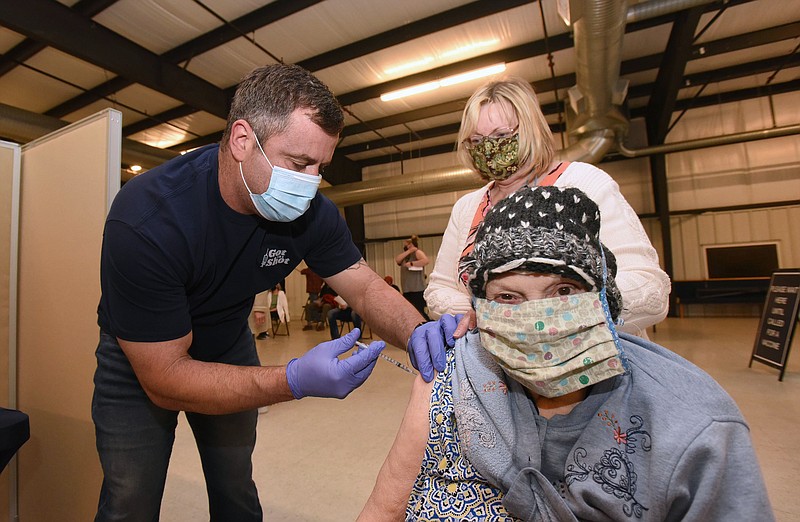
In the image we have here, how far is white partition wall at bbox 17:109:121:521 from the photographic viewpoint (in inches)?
59.1

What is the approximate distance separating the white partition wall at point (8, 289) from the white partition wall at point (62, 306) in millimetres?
29

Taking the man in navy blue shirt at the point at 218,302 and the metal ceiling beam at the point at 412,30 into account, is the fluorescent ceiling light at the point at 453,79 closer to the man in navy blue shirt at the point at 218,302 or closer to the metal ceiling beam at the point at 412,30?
the metal ceiling beam at the point at 412,30

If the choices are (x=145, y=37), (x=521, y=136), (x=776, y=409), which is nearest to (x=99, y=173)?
(x=521, y=136)

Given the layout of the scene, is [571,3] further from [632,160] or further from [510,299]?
[632,160]

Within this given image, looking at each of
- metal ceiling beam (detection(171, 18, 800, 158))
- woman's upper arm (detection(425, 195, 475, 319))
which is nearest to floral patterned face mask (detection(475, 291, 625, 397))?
woman's upper arm (detection(425, 195, 475, 319))

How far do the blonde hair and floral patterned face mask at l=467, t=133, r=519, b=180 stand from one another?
0.07ft

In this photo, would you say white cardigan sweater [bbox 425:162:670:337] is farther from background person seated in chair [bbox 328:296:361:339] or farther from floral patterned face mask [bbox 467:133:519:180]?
background person seated in chair [bbox 328:296:361:339]

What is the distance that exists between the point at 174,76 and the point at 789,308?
296 inches

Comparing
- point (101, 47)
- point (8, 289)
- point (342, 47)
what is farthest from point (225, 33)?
point (8, 289)

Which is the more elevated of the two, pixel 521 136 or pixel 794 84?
pixel 794 84

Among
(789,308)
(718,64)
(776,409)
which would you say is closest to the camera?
(776,409)

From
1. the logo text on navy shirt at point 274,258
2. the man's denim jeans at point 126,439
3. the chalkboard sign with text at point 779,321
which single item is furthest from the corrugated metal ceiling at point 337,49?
the man's denim jeans at point 126,439

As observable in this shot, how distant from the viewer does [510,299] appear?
0.83 metres

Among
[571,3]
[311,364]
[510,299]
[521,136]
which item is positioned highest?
[571,3]
